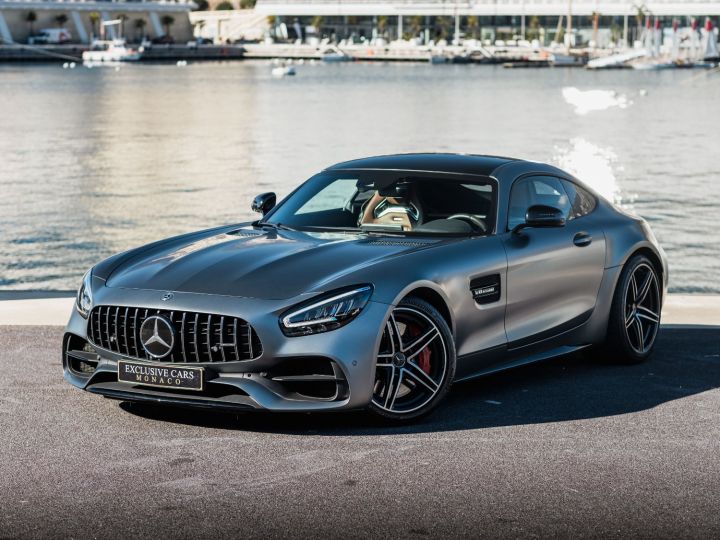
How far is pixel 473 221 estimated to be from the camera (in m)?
7.89

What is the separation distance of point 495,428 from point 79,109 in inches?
3005

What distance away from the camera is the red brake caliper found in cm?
702

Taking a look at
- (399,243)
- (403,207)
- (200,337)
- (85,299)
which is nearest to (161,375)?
(200,337)

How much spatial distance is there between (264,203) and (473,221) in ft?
4.73

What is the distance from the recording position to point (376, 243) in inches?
292

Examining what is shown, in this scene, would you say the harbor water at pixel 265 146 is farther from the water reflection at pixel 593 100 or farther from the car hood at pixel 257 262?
the car hood at pixel 257 262

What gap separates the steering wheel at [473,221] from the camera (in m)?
7.84

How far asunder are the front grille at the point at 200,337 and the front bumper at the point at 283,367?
1.4 inches

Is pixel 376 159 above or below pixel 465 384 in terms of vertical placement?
above

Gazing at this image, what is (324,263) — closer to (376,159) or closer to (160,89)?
(376,159)

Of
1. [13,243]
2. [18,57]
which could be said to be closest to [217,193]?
[13,243]

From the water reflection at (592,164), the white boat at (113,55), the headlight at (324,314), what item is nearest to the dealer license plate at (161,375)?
the headlight at (324,314)

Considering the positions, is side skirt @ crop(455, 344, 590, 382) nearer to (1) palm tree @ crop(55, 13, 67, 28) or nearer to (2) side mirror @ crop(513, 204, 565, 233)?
(2) side mirror @ crop(513, 204, 565, 233)

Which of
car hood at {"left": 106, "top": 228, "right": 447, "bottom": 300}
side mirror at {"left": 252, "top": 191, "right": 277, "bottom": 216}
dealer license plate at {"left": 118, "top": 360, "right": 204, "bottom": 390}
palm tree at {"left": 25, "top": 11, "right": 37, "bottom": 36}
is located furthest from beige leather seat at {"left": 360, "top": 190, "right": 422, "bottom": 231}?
palm tree at {"left": 25, "top": 11, "right": 37, "bottom": 36}
